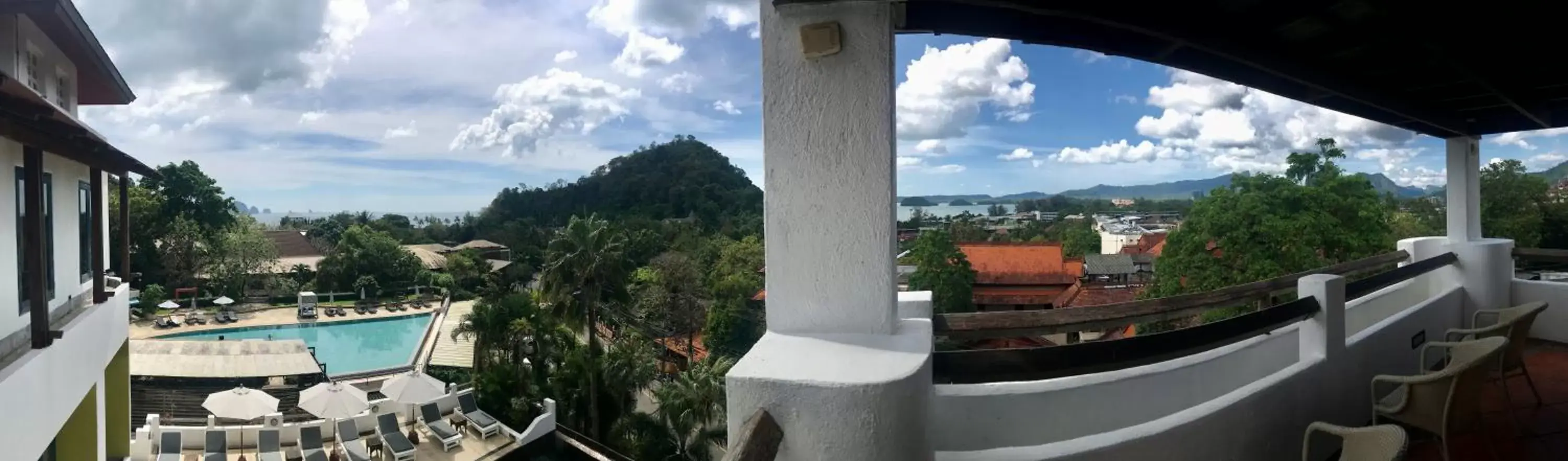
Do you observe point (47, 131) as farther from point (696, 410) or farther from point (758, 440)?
point (696, 410)

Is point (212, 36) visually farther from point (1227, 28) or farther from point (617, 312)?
point (1227, 28)

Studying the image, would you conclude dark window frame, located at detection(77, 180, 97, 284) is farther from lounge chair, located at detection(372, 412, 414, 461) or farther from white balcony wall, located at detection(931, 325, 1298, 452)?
white balcony wall, located at detection(931, 325, 1298, 452)

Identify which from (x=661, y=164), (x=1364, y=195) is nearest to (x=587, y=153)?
(x=661, y=164)

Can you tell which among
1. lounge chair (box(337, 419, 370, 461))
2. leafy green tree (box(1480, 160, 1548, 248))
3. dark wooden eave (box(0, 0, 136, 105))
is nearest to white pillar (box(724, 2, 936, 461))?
dark wooden eave (box(0, 0, 136, 105))

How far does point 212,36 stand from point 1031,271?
219 ft

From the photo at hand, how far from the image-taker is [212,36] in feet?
196

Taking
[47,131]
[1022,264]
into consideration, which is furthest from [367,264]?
[47,131]

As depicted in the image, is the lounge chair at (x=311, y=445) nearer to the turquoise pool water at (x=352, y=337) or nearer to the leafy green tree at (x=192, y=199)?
the turquoise pool water at (x=352, y=337)

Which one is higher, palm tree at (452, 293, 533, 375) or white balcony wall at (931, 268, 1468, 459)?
white balcony wall at (931, 268, 1468, 459)

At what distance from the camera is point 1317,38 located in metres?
2.54

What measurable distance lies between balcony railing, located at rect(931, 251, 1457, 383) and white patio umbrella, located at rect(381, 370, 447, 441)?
13.0m

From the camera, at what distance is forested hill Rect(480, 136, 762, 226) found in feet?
162

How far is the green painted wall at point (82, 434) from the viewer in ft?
22.0

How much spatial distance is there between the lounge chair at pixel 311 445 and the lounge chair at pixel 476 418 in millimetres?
2429
